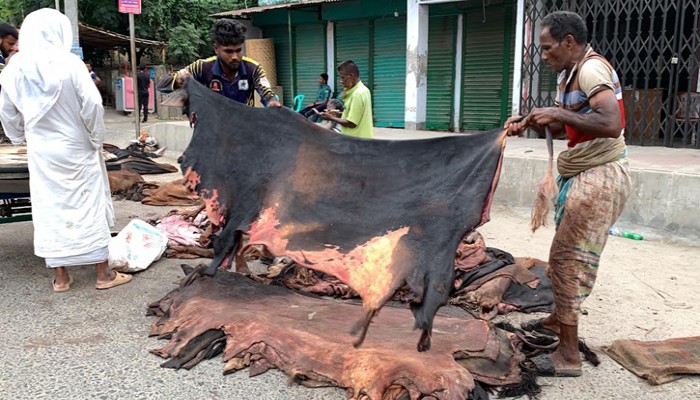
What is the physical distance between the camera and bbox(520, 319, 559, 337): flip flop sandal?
3316 millimetres

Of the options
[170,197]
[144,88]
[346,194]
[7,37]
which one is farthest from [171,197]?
[144,88]

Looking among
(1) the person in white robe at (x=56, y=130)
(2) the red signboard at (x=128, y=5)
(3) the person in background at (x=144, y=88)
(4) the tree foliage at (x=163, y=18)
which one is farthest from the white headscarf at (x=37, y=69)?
(4) the tree foliage at (x=163, y=18)

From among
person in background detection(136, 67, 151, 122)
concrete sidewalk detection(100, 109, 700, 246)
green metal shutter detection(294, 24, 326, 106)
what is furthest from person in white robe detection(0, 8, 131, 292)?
person in background detection(136, 67, 151, 122)

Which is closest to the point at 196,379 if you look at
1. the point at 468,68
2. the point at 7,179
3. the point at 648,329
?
the point at 7,179

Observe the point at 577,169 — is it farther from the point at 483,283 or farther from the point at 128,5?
the point at 128,5

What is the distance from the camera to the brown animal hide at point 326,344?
8.57 feet

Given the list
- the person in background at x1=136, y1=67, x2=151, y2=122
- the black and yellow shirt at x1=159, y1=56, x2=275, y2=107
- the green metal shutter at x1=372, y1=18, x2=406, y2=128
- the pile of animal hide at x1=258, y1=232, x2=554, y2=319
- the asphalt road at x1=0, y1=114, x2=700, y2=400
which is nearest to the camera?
the asphalt road at x1=0, y1=114, x2=700, y2=400

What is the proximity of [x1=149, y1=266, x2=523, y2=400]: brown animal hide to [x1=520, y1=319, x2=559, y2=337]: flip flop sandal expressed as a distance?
345 millimetres

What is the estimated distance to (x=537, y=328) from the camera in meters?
3.37

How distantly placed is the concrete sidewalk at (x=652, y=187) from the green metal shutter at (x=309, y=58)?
753 cm

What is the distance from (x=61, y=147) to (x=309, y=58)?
10.9m

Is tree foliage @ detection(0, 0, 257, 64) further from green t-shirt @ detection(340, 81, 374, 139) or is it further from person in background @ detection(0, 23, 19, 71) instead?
green t-shirt @ detection(340, 81, 374, 139)

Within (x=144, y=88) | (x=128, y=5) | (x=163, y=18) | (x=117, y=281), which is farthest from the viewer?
(x=163, y=18)

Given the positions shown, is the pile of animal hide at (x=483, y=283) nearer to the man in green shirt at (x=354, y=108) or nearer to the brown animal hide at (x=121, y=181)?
the man in green shirt at (x=354, y=108)
